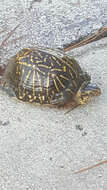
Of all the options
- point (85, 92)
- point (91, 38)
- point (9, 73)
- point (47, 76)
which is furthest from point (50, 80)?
point (91, 38)

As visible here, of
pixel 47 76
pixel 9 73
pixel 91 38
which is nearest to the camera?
pixel 47 76

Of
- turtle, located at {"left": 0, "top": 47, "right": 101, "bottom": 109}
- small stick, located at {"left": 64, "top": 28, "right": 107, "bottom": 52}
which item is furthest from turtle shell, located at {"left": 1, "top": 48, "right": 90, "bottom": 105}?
small stick, located at {"left": 64, "top": 28, "right": 107, "bottom": 52}

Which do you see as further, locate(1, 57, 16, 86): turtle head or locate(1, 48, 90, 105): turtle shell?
locate(1, 57, 16, 86): turtle head

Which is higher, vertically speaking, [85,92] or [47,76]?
[47,76]

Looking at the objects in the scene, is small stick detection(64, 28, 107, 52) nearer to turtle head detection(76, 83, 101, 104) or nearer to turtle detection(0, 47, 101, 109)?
turtle detection(0, 47, 101, 109)

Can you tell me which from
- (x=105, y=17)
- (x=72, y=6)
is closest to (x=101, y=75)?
(x=105, y=17)

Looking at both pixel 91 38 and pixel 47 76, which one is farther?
pixel 91 38

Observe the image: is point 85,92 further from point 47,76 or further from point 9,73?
point 9,73

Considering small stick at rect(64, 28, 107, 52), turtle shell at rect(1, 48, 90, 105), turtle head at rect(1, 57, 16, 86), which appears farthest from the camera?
small stick at rect(64, 28, 107, 52)
